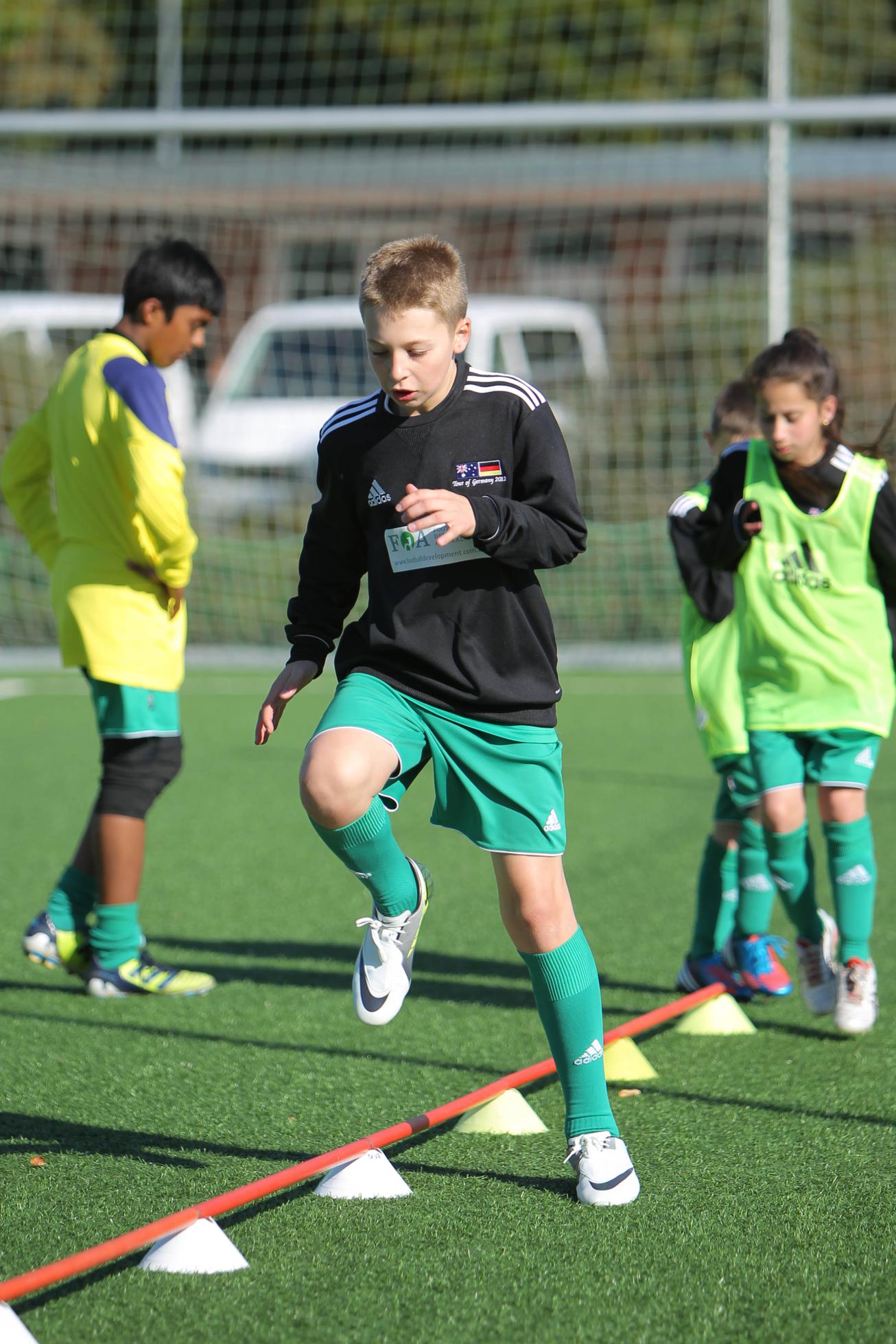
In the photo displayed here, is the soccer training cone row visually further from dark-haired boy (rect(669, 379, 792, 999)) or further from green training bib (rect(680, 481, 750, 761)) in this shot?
green training bib (rect(680, 481, 750, 761))

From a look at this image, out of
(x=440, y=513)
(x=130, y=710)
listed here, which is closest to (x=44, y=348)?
(x=130, y=710)

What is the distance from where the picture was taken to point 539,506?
3023mm

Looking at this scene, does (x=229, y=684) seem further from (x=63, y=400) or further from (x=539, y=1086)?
(x=539, y=1086)

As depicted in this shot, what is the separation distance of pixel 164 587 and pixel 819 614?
1.89m

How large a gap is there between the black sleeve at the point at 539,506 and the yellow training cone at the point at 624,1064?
1.40 metres

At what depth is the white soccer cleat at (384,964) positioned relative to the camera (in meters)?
3.00

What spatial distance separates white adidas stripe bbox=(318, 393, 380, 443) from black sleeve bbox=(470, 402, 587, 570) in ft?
0.97

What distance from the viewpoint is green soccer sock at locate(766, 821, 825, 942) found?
14.3 feet

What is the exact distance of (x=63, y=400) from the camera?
4.83 metres

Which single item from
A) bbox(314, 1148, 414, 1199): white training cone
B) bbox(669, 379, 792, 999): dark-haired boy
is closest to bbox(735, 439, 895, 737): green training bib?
bbox(669, 379, 792, 999): dark-haired boy

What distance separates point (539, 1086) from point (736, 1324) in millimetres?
1440

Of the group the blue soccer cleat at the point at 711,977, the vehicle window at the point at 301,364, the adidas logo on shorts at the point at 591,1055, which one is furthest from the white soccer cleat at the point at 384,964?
the vehicle window at the point at 301,364

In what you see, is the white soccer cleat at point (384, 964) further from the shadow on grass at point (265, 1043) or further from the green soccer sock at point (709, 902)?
the green soccer sock at point (709, 902)

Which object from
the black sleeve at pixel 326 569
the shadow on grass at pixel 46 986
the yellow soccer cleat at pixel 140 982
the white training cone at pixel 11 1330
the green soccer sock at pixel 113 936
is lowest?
the shadow on grass at pixel 46 986
